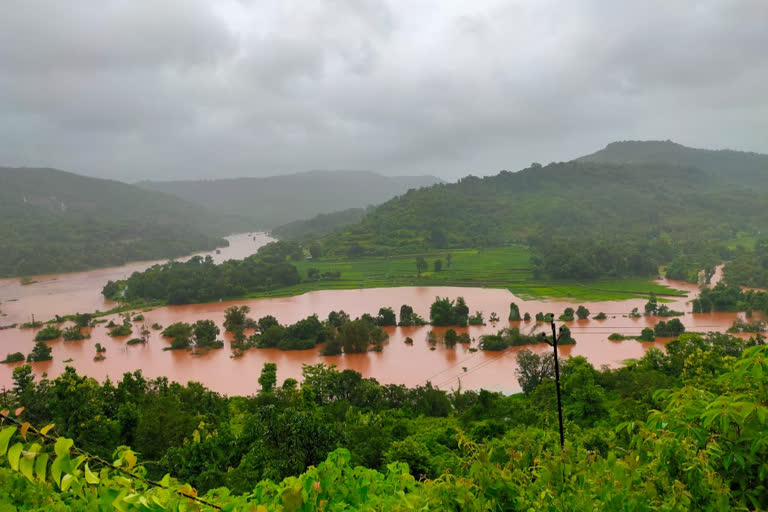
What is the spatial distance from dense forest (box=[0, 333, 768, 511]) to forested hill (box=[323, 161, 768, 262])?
3631 centimetres

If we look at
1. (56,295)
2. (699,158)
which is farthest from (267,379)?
(699,158)

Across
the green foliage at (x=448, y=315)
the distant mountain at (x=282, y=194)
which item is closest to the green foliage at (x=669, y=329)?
the green foliage at (x=448, y=315)

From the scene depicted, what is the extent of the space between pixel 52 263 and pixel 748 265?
202 ft

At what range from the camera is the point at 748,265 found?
31672 mm

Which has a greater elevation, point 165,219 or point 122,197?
point 122,197

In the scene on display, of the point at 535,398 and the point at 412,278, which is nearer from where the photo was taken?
the point at 535,398

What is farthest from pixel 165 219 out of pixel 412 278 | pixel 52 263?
pixel 412 278

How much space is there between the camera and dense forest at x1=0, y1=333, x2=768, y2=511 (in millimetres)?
1516

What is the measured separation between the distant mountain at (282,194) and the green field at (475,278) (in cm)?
8317

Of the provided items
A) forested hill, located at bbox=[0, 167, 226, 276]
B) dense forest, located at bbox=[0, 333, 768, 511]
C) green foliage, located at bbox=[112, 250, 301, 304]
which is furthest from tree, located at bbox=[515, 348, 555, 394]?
forested hill, located at bbox=[0, 167, 226, 276]

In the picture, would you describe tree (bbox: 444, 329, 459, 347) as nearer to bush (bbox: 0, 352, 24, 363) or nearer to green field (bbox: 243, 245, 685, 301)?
green field (bbox: 243, 245, 685, 301)

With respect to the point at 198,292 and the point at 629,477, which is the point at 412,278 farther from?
the point at 629,477

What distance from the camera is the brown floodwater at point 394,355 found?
698 inches

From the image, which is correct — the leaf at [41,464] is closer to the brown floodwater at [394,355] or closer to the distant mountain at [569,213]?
the brown floodwater at [394,355]
